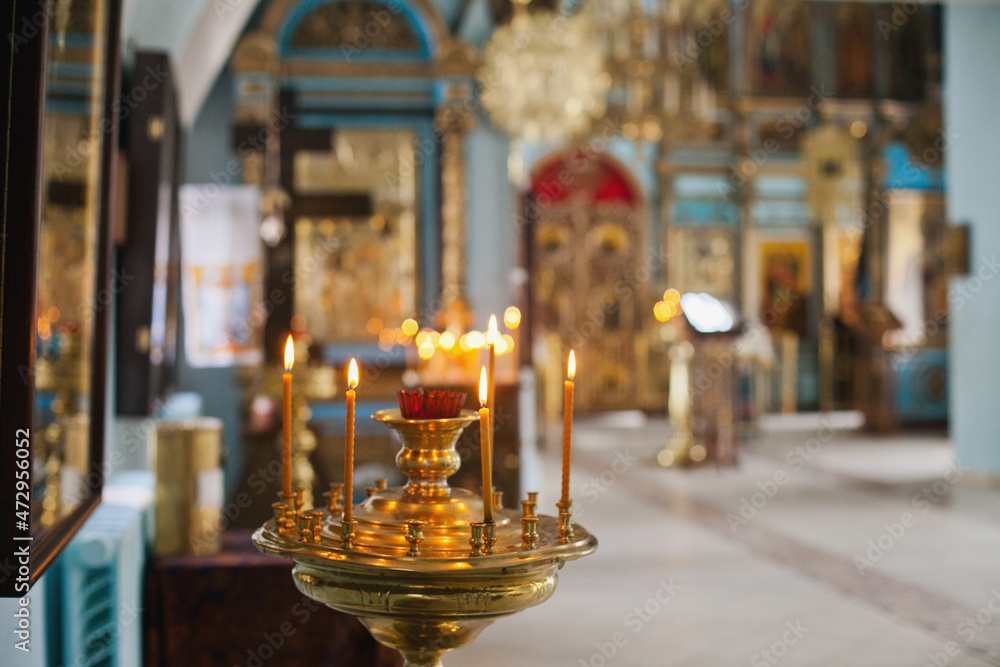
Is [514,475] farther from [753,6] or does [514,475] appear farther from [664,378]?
[753,6]

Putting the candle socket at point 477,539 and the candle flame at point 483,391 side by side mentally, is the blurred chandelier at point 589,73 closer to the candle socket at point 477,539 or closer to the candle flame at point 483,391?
the candle flame at point 483,391

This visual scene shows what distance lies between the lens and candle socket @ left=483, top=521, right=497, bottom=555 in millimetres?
1237

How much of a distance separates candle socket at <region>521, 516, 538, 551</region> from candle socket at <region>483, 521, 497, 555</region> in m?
0.05

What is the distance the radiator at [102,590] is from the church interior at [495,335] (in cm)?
1

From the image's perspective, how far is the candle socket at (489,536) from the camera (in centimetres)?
124

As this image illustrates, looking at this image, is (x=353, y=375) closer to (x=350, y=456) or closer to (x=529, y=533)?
(x=350, y=456)

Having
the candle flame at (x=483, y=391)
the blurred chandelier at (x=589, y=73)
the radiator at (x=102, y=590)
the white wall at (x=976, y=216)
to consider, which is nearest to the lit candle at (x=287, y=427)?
the candle flame at (x=483, y=391)

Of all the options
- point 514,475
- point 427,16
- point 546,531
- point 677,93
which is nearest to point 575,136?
point 677,93

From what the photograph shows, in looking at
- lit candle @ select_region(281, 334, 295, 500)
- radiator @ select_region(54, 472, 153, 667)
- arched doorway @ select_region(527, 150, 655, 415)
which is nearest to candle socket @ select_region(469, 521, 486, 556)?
lit candle @ select_region(281, 334, 295, 500)

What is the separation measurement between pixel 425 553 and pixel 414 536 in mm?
26

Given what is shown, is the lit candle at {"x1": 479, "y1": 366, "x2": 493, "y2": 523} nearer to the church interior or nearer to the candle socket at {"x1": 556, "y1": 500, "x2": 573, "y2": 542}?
the church interior

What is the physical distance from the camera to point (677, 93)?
37.9ft

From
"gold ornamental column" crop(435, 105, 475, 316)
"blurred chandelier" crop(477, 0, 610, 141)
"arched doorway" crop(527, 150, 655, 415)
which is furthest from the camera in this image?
"arched doorway" crop(527, 150, 655, 415)

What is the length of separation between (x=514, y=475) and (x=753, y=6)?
937cm
